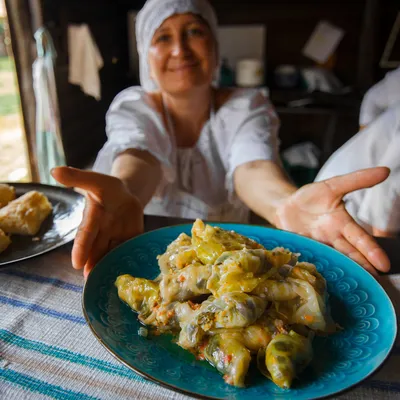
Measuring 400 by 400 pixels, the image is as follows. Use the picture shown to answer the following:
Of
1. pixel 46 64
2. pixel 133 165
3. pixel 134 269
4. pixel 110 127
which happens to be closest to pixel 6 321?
pixel 134 269

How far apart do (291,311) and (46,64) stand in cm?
259

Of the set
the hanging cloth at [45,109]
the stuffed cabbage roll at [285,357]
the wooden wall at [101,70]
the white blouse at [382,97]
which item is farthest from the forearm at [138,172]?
the wooden wall at [101,70]

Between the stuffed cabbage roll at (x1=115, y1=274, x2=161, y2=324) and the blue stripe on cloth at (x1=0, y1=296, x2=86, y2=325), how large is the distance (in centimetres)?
10

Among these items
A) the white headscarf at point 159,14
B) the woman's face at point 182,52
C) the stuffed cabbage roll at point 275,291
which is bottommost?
the stuffed cabbage roll at point 275,291

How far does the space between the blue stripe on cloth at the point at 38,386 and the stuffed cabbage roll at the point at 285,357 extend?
260mm

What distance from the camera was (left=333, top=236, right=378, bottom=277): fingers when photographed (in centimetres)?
87

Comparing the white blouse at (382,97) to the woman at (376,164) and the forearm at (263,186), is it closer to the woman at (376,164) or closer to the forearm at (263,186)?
the woman at (376,164)

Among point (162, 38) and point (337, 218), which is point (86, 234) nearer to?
point (337, 218)

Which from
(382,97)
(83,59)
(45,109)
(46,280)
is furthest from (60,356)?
(83,59)

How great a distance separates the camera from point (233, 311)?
60cm

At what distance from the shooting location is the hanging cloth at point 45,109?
2.64 meters

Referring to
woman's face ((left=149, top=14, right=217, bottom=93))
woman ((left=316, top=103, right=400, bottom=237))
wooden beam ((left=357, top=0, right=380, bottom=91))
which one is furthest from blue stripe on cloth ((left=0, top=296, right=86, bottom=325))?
wooden beam ((left=357, top=0, right=380, bottom=91))

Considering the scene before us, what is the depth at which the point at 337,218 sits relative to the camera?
0.94 meters

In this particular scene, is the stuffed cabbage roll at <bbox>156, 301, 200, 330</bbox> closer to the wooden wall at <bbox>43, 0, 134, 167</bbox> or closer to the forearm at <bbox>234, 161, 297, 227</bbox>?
the forearm at <bbox>234, 161, 297, 227</bbox>
